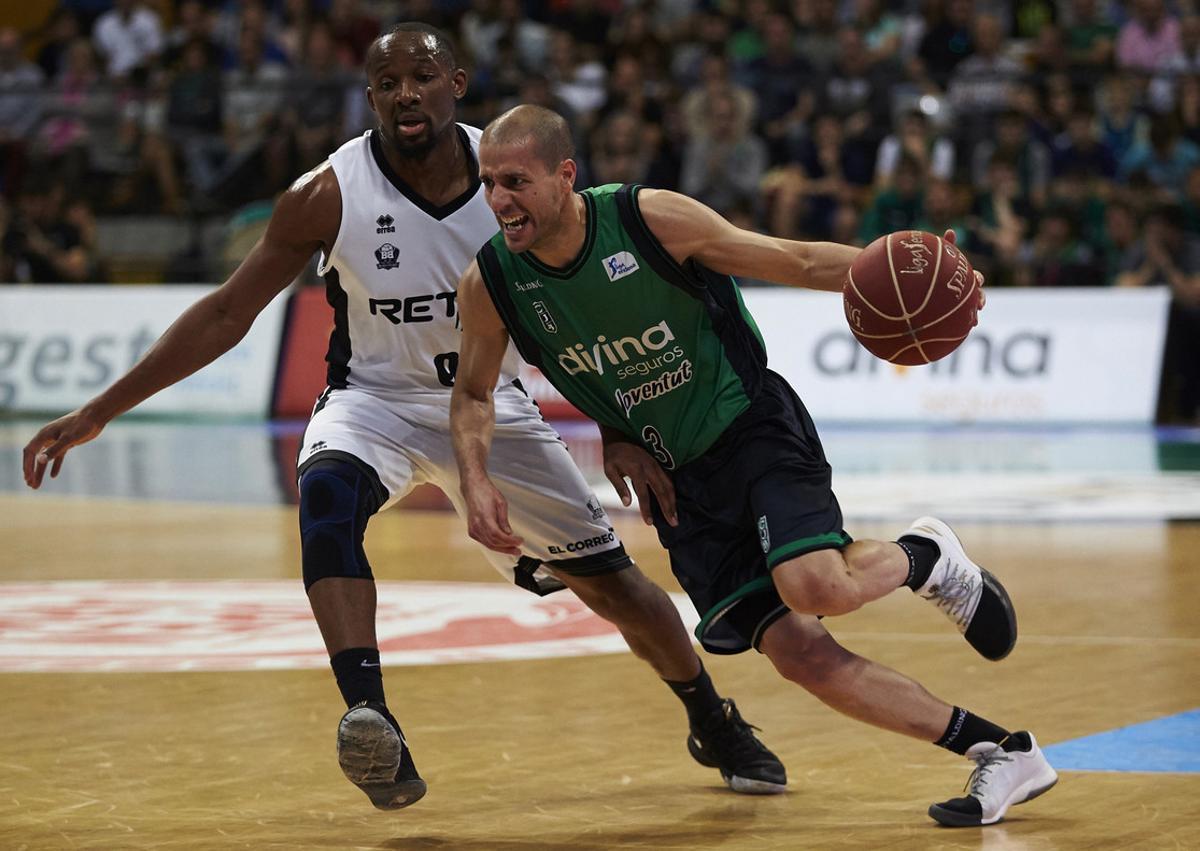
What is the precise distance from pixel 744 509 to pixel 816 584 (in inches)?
16.2

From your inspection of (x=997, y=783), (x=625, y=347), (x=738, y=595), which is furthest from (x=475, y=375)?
(x=997, y=783)

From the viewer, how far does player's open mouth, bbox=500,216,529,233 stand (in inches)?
197

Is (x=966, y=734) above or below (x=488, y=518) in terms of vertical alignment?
below

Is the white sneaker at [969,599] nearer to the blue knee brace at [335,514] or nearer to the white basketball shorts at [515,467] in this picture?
the white basketball shorts at [515,467]

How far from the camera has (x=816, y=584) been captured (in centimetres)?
478

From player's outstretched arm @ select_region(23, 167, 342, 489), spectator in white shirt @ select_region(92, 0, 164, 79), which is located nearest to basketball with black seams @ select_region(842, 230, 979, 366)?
player's outstretched arm @ select_region(23, 167, 342, 489)

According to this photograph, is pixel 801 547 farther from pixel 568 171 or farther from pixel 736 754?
pixel 568 171

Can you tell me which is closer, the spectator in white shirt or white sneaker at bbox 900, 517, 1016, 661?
white sneaker at bbox 900, 517, 1016, 661

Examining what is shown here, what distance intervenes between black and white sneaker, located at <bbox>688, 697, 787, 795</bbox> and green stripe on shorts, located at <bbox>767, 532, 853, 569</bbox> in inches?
29.9

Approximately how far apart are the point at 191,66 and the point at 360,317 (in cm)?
1568

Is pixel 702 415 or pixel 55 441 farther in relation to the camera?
pixel 55 441

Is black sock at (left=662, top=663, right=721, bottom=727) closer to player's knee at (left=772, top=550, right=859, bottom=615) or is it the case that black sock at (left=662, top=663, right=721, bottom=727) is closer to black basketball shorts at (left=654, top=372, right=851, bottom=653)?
black basketball shorts at (left=654, top=372, right=851, bottom=653)

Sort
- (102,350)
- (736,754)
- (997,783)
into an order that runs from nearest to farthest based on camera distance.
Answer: (997,783)
(736,754)
(102,350)

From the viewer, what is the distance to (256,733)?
6.07 m
